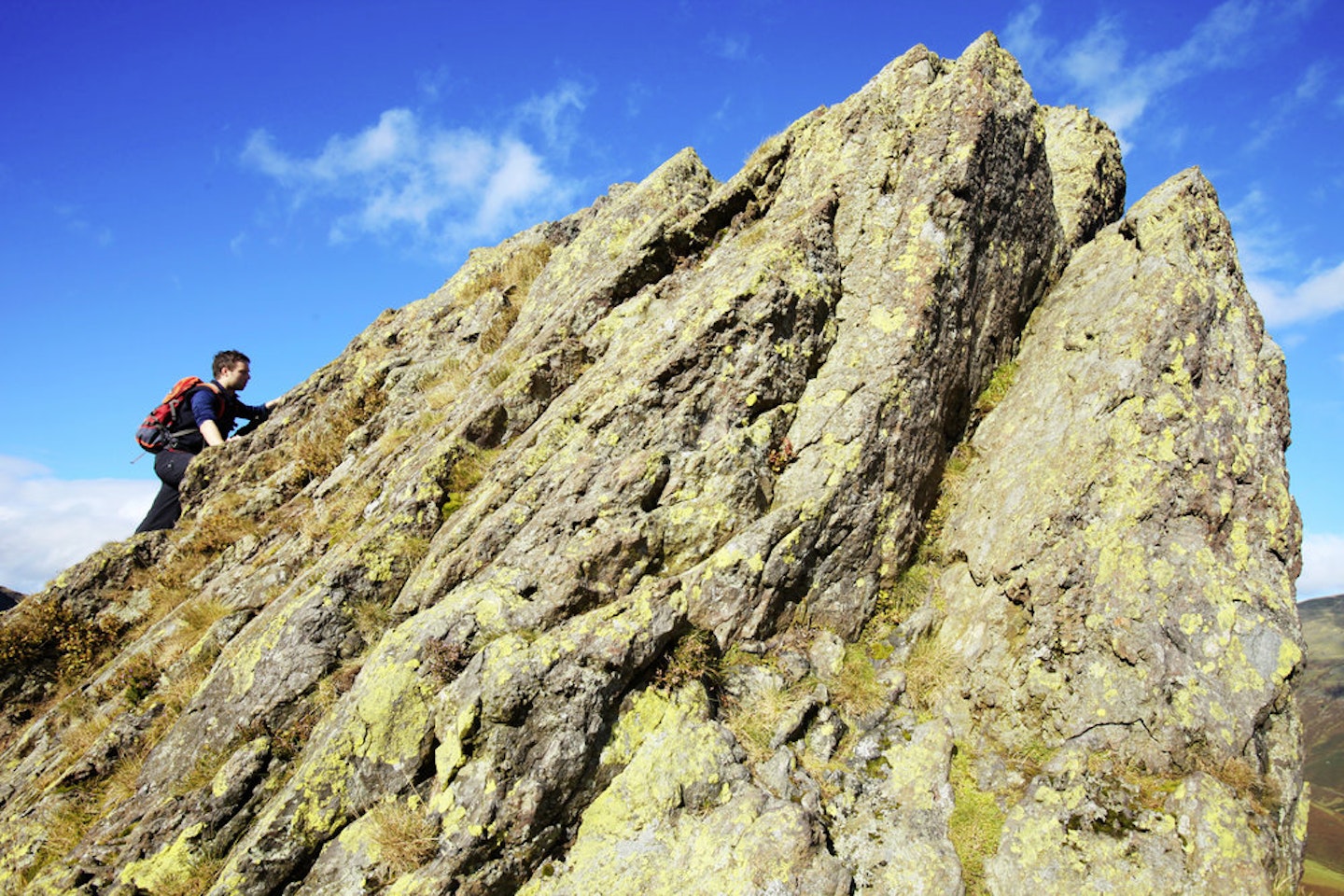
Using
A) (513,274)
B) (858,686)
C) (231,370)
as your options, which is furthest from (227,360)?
(858,686)

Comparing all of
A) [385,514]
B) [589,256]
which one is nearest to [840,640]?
[385,514]

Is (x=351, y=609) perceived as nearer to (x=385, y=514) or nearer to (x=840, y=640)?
(x=385, y=514)

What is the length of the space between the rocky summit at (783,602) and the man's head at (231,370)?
4.57m

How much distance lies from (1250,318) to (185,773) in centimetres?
1725

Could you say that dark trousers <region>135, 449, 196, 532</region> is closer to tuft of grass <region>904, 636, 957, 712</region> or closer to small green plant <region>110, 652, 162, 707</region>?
small green plant <region>110, 652, 162, 707</region>

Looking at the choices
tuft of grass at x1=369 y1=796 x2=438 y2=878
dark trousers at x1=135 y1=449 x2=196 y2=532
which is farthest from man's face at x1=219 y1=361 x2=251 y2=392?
tuft of grass at x1=369 y1=796 x2=438 y2=878

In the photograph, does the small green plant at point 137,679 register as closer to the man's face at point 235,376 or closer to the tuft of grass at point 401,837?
the tuft of grass at point 401,837

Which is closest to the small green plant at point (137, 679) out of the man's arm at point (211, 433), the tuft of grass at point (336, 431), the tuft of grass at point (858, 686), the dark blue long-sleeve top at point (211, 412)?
the tuft of grass at point (336, 431)

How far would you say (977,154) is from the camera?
12.1 metres

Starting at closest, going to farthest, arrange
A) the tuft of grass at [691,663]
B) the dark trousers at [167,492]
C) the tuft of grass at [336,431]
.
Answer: the tuft of grass at [691,663] < the tuft of grass at [336,431] < the dark trousers at [167,492]

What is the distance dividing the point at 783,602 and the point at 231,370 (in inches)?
605

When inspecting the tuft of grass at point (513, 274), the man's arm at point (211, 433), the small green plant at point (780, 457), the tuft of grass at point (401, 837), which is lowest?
the tuft of grass at point (401, 837)

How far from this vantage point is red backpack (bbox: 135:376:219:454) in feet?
55.0

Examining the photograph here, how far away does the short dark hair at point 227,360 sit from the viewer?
1703 cm
